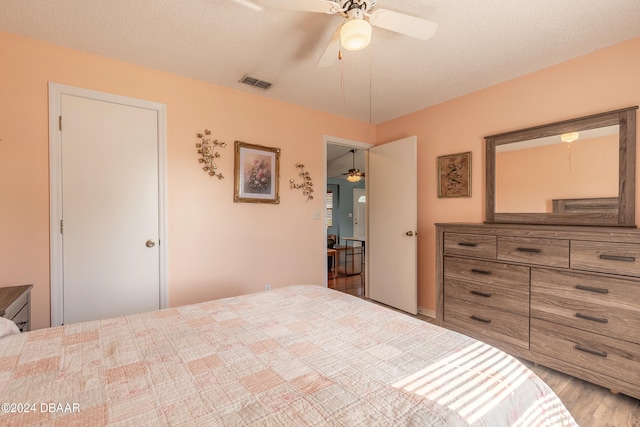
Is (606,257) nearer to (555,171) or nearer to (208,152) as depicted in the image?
(555,171)

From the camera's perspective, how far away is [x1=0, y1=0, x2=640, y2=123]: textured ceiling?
166 cm

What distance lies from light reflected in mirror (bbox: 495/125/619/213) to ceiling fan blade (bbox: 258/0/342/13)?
6.71 ft

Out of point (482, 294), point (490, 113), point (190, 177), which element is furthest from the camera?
point (490, 113)

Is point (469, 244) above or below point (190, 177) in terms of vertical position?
below

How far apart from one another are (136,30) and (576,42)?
305cm

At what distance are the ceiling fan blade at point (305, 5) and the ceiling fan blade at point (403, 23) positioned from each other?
8.4 inches

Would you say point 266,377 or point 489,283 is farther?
point 489,283

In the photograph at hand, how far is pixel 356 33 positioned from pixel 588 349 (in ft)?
7.76

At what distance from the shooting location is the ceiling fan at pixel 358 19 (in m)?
1.35

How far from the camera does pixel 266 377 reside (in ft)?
2.83

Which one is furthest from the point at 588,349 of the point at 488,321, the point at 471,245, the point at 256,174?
the point at 256,174

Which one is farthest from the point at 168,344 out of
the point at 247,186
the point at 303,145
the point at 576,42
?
the point at 576,42

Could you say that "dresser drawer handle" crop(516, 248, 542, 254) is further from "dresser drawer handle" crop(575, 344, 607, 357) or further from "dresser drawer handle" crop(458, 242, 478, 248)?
"dresser drawer handle" crop(575, 344, 607, 357)

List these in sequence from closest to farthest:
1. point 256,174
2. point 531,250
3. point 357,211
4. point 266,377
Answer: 1. point 266,377
2. point 531,250
3. point 256,174
4. point 357,211
